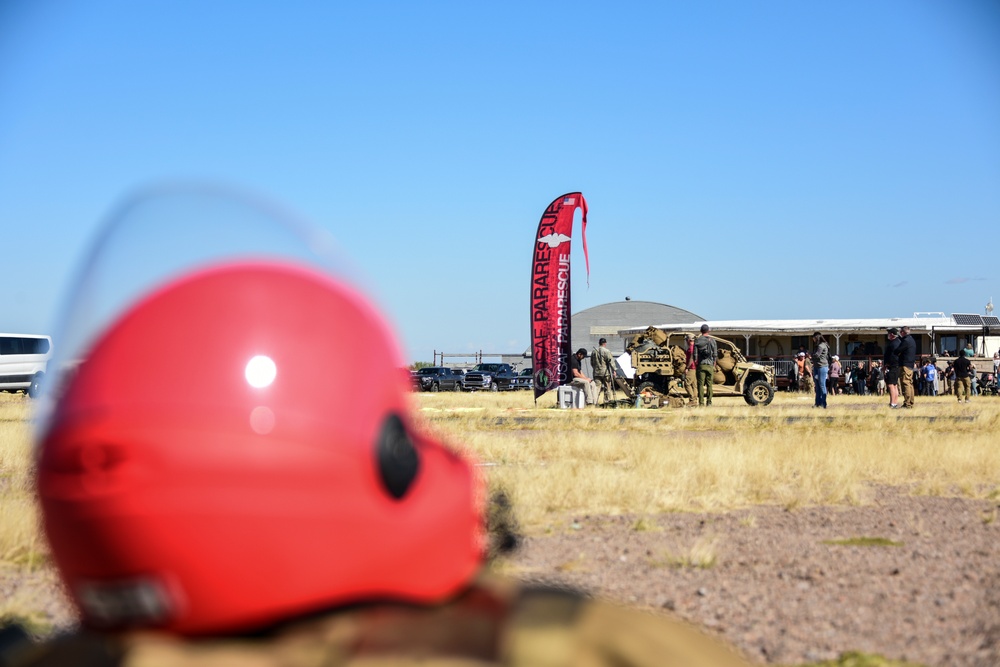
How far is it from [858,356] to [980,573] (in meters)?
40.4

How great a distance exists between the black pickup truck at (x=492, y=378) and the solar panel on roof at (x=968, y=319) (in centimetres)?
2210

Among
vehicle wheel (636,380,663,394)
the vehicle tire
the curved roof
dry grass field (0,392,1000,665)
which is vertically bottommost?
dry grass field (0,392,1000,665)

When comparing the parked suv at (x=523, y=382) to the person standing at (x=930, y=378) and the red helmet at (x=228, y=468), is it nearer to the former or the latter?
the person standing at (x=930, y=378)

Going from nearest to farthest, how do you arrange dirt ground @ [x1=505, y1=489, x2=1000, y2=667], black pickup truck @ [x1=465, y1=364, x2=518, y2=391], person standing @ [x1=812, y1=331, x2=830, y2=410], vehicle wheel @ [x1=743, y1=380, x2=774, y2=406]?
dirt ground @ [x1=505, y1=489, x2=1000, y2=667] → person standing @ [x1=812, y1=331, x2=830, y2=410] → vehicle wheel @ [x1=743, y1=380, x2=774, y2=406] → black pickup truck @ [x1=465, y1=364, x2=518, y2=391]

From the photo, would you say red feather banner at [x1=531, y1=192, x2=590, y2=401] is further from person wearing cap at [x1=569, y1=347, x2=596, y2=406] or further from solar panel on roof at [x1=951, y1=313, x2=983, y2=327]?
solar panel on roof at [x1=951, y1=313, x2=983, y2=327]

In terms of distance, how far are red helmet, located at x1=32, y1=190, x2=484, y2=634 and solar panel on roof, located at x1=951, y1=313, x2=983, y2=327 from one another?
4558 centimetres

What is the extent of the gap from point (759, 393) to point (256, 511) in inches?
969

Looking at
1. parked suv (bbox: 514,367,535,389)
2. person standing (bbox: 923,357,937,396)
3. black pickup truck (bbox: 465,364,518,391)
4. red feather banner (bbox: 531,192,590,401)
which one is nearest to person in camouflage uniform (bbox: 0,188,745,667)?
red feather banner (bbox: 531,192,590,401)

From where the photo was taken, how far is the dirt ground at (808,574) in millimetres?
3889

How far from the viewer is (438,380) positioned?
50.8 meters

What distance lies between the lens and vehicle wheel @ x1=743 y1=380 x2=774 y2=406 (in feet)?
81.7

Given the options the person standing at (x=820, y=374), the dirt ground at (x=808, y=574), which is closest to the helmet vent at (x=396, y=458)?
the dirt ground at (x=808, y=574)

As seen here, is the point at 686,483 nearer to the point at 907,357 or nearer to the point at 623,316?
the point at 907,357

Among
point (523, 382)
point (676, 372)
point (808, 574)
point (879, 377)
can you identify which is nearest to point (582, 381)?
point (676, 372)
